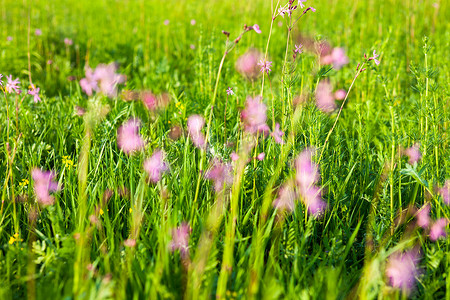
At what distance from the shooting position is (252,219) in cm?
153

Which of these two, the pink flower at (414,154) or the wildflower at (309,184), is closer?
the wildflower at (309,184)

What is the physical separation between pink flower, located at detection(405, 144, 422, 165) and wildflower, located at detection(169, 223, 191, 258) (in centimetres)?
116

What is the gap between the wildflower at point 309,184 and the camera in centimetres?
154

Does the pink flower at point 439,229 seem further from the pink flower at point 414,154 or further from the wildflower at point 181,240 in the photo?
the wildflower at point 181,240

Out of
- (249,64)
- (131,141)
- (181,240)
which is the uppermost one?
(249,64)

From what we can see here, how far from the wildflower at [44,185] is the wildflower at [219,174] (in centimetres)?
64

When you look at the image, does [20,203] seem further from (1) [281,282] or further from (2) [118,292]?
(1) [281,282]

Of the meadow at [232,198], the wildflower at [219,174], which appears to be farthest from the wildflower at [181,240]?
the wildflower at [219,174]

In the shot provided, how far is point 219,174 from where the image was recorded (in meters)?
1.69

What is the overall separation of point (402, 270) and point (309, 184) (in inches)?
19.3

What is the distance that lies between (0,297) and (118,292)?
0.32 m

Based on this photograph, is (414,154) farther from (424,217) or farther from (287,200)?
(287,200)

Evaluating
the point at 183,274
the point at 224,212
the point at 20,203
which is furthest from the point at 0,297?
the point at 224,212

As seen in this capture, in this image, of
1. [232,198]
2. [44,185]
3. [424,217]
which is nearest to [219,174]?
[232,198]
